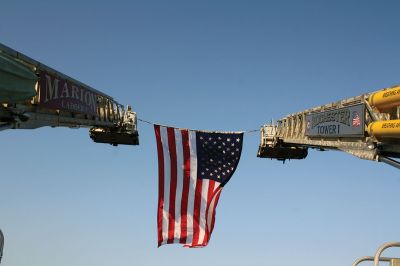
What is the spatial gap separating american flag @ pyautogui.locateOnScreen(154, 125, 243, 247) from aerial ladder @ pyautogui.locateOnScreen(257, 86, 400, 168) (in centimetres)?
340

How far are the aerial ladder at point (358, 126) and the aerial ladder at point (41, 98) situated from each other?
833 cm

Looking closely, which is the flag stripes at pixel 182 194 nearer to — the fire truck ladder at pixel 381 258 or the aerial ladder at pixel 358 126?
the aerial ladder at pixel 358 126

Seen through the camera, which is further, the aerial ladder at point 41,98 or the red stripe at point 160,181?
the red stripe at point 160,181

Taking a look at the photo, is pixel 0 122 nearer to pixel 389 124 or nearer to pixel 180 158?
pixel 389 124

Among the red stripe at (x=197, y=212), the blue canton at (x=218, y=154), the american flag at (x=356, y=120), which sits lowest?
the red stripe at (x=197, y=212)

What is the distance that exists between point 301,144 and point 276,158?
15.5ft

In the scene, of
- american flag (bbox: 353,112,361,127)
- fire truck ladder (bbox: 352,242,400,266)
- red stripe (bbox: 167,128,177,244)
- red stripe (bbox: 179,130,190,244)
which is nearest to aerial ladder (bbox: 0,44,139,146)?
red stripe (bbox: 167,128,177,244)

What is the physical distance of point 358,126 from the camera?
14.7 meters

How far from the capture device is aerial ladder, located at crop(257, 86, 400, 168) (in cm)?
1302

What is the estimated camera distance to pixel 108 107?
21.9 meters

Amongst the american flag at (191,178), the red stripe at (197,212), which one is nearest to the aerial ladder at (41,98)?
the american flag at (191,178)

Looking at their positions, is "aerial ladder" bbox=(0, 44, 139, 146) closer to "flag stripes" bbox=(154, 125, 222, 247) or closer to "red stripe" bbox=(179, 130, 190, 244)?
"flag stripes" bbox=(154, 125, 222, 247)

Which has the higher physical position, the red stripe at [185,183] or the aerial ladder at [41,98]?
the aerial ladder at [41,98]

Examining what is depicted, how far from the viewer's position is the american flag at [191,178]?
21016 mm
